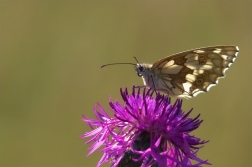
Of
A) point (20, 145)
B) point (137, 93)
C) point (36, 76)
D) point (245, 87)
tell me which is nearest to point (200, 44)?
point (245, 87)

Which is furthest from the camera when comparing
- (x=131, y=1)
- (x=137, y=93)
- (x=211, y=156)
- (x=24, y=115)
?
(x=131, y=1)

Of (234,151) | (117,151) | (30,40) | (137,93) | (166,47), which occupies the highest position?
(30,40)

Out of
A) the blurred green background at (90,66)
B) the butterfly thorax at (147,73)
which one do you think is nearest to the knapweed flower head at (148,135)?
the butterfly thorax at (147,73)

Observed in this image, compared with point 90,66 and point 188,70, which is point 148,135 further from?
point 90,66

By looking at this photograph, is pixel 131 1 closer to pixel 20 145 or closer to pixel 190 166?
pixel 20 145

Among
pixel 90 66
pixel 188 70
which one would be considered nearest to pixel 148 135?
pixel 188 70

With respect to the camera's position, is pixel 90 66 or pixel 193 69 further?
pixel 90 66

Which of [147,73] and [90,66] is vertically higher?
[90,66]
